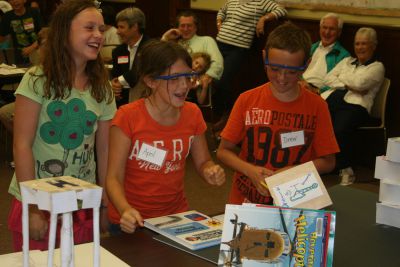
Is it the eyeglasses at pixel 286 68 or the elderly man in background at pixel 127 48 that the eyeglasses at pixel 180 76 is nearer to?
the eyeglasses at pixel 286 68

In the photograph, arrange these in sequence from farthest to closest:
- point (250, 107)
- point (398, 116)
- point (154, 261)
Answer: point (398, 116)
point (250, 107)
point (154, 261)

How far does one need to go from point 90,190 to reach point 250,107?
1.46 m

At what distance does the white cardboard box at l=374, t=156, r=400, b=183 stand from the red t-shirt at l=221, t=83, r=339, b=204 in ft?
1.71

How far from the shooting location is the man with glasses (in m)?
2.52

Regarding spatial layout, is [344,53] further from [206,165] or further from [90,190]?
[90,190]

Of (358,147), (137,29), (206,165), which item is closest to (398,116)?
(358,147)

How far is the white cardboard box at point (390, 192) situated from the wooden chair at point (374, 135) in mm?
3511

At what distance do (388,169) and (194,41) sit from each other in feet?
14.7

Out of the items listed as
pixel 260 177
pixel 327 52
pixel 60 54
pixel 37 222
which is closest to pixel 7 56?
pixel 327 52

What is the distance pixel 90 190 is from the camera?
1.23 m

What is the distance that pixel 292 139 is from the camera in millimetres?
2549

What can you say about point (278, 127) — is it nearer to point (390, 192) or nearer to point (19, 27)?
point (390, 192)

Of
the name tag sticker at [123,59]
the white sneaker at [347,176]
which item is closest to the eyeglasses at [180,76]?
the name tag sticker at [123,59]

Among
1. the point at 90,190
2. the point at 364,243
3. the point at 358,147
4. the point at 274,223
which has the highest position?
the point at 90,190
